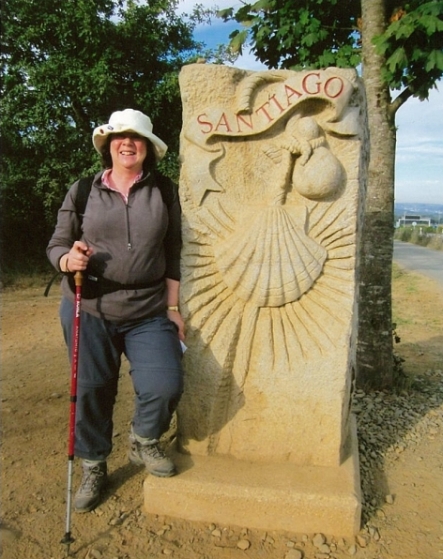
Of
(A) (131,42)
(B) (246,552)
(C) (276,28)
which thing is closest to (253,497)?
(B) (246,552)

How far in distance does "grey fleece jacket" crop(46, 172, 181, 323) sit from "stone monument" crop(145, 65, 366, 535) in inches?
9.9

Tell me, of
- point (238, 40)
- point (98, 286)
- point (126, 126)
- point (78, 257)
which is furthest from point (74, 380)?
point (238, 40)

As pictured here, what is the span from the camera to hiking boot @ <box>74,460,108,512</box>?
8.43 ft

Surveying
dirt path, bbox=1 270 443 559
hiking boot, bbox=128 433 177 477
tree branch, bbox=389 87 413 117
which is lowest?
dirt path, bbox=1 270 443 559

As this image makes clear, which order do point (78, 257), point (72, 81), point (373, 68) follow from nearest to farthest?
point (78, 257), point (373, 68), point (72, 81)

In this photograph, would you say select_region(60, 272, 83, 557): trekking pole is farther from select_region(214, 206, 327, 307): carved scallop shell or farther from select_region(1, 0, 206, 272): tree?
select_region(1, 0, 206, 272): tree

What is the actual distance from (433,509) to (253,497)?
0.94 meters

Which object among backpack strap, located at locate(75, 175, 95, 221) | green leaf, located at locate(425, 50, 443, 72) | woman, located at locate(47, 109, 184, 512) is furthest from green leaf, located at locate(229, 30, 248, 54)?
backpack strap, located at locate(75, 175, 95, 221)

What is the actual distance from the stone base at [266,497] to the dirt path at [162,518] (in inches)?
2.1

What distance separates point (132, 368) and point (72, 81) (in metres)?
6.88

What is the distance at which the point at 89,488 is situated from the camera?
2598 mm

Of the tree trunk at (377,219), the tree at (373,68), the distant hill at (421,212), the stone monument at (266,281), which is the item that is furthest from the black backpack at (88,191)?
the distant hill at (421,212)

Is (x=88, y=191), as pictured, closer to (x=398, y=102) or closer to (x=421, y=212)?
(x=398, y=102)

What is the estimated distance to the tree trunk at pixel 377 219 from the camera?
4.07 metres
